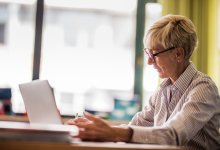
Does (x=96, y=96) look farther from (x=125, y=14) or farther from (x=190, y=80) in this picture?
(x=190, y=80)

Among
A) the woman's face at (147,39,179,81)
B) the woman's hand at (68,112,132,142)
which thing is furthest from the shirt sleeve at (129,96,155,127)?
the woman's hand at (68,112,132,142)

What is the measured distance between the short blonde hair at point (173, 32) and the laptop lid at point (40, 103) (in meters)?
0.53

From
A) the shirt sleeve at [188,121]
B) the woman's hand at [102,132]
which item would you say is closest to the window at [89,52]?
the shirt sleeve at [188,121]

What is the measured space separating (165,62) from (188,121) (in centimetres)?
44

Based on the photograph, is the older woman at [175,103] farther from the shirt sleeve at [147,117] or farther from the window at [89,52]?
the window at [89,52]

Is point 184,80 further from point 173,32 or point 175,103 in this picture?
point 173,32

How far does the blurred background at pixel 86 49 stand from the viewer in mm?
3387

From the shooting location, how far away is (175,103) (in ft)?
5.01

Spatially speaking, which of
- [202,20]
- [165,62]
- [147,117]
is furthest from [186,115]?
[202,20]

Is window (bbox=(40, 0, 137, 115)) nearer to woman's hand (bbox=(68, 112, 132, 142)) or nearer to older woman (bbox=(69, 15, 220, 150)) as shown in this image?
older woman (bbox=(69, 15, 220, 150))

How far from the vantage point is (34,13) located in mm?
3475

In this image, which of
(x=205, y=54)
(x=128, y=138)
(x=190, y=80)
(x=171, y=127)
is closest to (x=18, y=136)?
(x=128, y=138)

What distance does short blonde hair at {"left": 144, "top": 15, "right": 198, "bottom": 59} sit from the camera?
149 cm

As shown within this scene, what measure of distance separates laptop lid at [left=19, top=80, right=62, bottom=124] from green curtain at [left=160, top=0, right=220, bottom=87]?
82.9 inches
